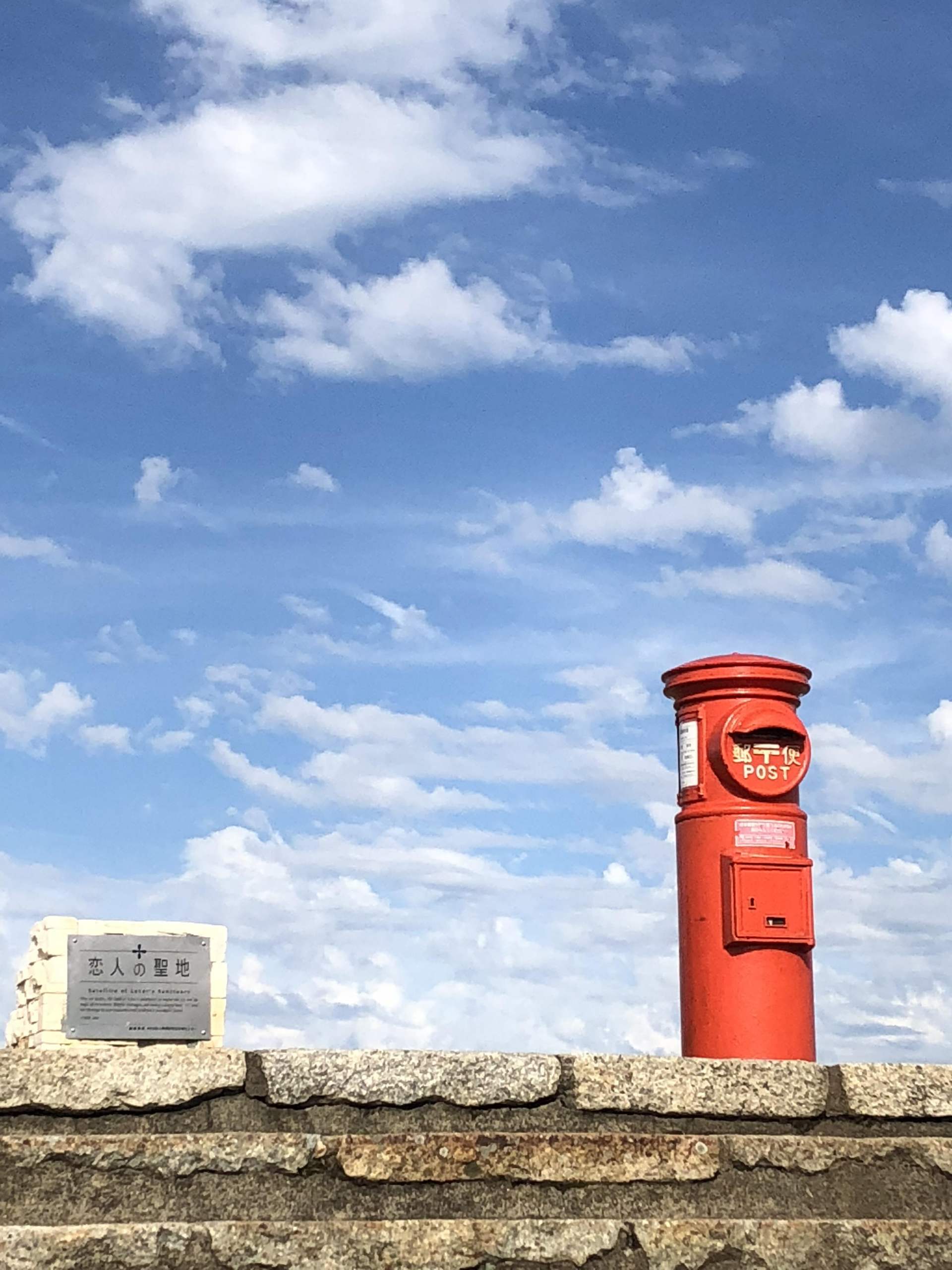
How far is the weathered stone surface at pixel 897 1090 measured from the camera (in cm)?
478

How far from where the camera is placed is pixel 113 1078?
4.24m

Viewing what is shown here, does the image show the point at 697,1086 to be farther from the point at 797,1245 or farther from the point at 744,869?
the point at 744,869

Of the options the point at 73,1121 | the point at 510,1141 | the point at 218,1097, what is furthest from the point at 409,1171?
the point at 73,1121

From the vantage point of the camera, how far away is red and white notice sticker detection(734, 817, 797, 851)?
277 inches

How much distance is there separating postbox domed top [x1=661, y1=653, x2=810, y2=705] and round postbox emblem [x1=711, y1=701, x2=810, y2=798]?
87 millimetres

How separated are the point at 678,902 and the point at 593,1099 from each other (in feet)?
9.28

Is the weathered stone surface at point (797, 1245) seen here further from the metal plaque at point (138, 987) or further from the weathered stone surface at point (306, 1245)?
the metal plaque at point (138, 987)

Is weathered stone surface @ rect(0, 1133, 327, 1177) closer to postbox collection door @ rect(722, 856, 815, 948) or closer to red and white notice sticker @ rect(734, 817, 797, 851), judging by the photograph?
postbox collection door @ rect(722, 856, 815, 948)

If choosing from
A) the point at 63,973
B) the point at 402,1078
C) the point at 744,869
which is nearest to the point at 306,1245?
the point at 402,1078

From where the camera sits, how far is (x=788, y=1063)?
15.8ft

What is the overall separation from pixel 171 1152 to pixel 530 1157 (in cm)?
100

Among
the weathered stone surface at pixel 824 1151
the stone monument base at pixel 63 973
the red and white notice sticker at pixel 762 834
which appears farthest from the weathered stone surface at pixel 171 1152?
the stone monument base at pixel 63 973

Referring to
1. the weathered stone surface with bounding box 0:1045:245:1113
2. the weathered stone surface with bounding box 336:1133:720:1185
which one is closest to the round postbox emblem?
the weathered stone surface with bounding box 336:1133:720:1185

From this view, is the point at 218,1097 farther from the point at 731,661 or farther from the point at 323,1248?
the point at 731,661
